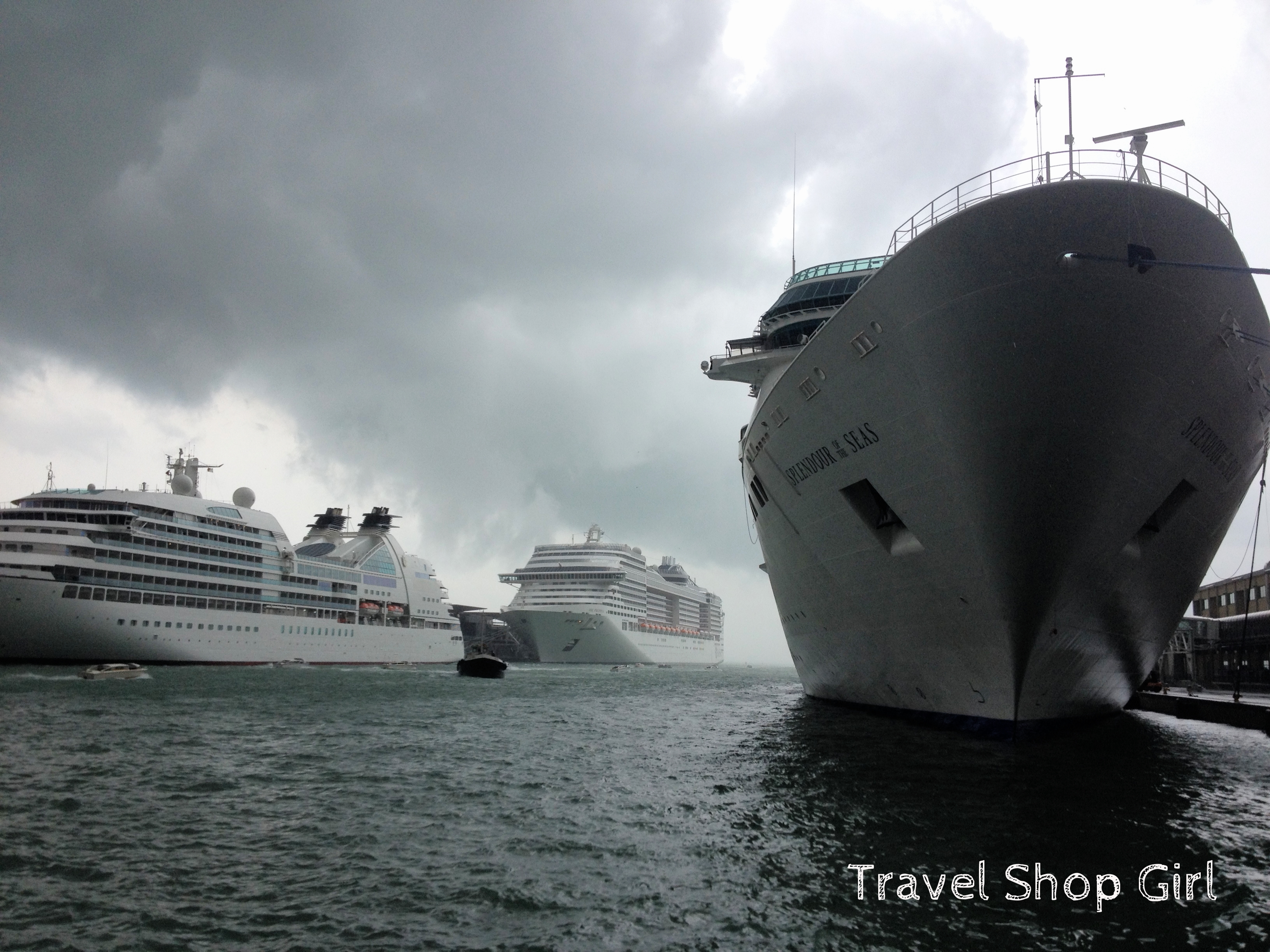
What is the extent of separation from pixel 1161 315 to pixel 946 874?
9345 millimetres

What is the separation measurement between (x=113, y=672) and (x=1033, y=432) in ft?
136

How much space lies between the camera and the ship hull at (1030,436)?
37.6 feet

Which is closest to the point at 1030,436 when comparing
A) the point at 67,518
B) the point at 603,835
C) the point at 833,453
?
the point at 833,453

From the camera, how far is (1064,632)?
13.4 meters

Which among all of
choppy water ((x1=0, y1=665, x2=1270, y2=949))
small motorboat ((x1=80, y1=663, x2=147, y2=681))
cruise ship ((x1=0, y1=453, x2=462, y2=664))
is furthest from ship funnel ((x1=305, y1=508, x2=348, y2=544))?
choppy water ((x1=0, y1=665, x2=1270, y2=949))

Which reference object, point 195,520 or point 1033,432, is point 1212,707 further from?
point 195,520

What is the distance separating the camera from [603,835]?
378 inches

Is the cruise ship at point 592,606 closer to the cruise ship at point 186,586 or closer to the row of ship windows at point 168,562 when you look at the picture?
the cruise ship at point 186,586

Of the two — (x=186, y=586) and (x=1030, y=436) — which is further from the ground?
(x=1030, y=436)

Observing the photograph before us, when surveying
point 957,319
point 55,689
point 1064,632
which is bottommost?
point 55,689

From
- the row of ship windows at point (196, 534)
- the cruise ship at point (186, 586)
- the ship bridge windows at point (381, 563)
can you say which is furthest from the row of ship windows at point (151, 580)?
the ship bridge windows at point (381, 563)

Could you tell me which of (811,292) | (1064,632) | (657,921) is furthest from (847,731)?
(811,292)

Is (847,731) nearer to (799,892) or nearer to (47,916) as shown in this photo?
(799,892)

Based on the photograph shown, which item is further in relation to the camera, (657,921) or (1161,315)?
(1161,315)
